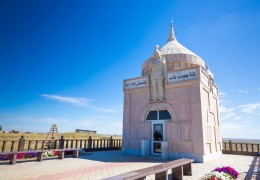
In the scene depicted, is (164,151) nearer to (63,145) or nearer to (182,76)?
(182,76)

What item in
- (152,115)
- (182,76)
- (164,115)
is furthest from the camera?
(152,115)

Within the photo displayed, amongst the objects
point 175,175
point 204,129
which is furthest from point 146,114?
point 175,175

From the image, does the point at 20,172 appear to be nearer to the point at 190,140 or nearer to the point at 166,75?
the point at 190,140

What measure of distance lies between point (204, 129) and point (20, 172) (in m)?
10.9

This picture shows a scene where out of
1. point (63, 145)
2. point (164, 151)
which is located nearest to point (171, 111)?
point (164, 151)

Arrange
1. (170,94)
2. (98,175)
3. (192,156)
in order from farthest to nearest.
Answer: (170,94) → (192,156) → (98,175)

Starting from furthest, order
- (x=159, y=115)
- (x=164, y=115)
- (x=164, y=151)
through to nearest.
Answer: (x=159, y=115) < (x=164, y=115) < (x=164, y=151)

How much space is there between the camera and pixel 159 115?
46.7 ft

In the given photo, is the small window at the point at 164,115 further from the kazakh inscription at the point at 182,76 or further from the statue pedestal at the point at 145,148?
the kazakh inscription at the point at 182,76

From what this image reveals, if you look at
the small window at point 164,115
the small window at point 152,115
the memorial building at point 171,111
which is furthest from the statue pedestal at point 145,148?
the small window at point 164,115

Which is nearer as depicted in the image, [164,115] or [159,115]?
[164,115]

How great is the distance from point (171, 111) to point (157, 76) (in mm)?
3085

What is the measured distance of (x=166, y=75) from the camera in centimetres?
1433

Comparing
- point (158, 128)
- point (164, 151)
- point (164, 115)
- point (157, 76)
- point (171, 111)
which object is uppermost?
point (157, 76)
